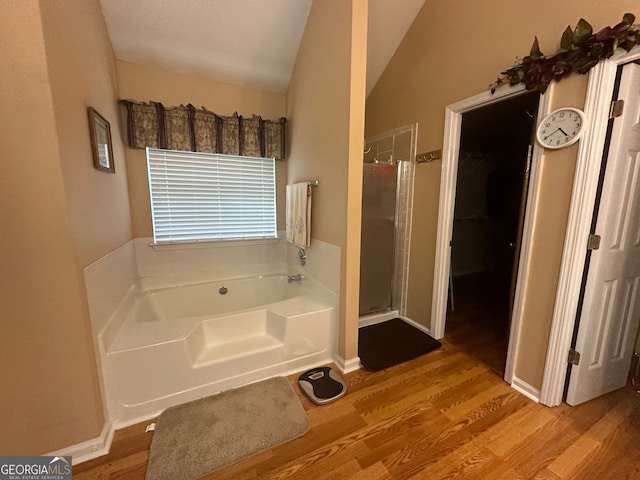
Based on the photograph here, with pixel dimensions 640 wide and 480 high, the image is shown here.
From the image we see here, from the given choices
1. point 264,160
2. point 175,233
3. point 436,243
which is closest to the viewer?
point 436,243

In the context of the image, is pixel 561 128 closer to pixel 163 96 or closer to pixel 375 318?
pixel 375 318

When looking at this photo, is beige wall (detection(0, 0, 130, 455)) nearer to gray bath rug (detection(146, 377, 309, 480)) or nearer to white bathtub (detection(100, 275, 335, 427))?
white bathtub (detection(100, 275, 335, 427))

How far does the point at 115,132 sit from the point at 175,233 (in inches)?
39.5

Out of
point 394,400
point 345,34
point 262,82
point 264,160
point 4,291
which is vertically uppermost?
point 262,82

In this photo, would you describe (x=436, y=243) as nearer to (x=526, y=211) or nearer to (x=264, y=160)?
(x=526, y=211)

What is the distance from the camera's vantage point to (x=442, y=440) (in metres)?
1.38

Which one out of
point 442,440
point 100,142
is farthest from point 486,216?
point 100,142

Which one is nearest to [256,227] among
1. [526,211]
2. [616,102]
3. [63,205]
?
[63,205]

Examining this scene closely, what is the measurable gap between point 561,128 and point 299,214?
6.14 feet

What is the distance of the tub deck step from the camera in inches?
67.5

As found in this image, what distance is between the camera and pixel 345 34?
1674 mm

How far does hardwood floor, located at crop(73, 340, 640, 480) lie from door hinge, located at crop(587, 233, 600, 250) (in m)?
1.04

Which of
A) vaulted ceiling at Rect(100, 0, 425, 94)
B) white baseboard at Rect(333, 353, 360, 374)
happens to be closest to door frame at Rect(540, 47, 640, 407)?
white baseboard at Rect(333, 353, 360, 374)

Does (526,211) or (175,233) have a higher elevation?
(526,211)
